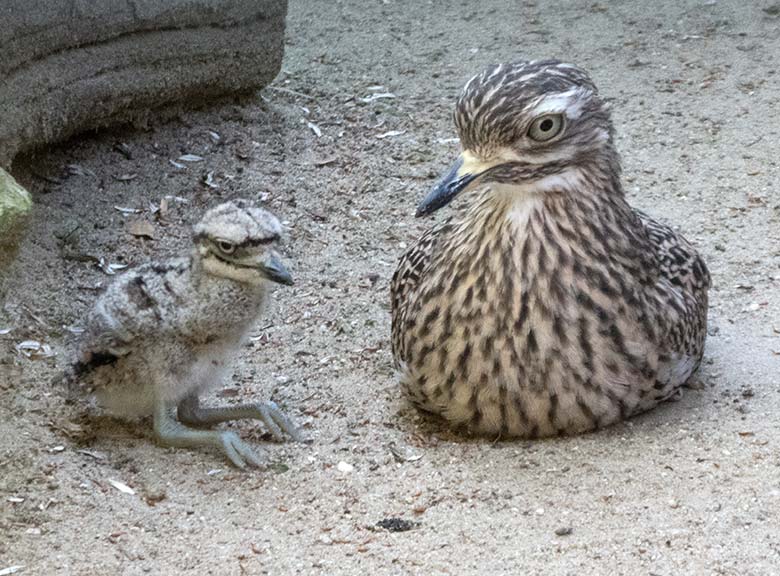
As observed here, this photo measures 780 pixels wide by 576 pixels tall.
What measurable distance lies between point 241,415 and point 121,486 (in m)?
0.53

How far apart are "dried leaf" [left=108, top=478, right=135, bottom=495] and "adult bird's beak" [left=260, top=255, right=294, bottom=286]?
692 millimetres

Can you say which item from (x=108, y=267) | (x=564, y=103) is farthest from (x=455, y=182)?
(x=108, y=267)

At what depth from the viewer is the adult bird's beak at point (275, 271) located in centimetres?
352

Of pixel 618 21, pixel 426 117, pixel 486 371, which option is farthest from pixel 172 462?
pixel 618 21

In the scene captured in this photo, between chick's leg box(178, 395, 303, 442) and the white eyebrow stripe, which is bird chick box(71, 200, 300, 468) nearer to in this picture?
chick's leg box(178, 395, 303, 442)

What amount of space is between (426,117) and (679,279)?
2368 mm

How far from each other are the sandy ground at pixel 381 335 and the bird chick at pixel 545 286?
5.5 inches

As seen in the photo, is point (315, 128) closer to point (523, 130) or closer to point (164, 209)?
point (164, 209)

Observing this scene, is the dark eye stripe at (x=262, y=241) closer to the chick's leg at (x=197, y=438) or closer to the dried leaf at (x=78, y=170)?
the chick's leg at (x=197, y=438)

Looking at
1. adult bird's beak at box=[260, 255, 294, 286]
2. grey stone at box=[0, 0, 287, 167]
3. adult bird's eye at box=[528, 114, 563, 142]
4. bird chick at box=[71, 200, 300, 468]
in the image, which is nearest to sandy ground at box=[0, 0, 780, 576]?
bird chick at box=[71, 200, 300, 468]

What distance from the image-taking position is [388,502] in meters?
3.29

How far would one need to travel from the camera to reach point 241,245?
11.5ft

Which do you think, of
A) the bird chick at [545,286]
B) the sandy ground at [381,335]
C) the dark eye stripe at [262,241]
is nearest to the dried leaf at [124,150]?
the sandy ground at [381,335]

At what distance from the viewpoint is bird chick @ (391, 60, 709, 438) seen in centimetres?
330
